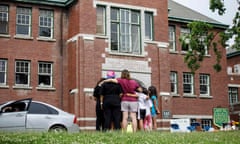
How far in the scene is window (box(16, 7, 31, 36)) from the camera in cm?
3006

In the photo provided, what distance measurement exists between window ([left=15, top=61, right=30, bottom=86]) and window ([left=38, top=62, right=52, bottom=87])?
31.1 inches

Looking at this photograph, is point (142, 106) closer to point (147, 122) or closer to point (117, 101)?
point (147, 122)

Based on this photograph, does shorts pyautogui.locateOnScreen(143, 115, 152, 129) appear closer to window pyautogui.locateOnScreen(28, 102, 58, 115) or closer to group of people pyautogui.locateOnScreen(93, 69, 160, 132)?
group of people pyautogui.locateOnScreen(93, 69, 160, 132)

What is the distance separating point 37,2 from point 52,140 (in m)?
22.0

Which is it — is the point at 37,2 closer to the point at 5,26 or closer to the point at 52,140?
the point at 5,26

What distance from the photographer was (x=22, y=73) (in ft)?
96.4

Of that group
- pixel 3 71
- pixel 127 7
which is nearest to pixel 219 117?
pixel 127 7

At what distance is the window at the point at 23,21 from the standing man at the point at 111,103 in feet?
54.1

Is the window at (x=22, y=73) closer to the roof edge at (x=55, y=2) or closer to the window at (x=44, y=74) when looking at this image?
the window at (x=44, y=74)

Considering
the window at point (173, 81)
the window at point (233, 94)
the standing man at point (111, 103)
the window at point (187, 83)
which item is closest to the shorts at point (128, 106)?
the standing man at point (111, 103)

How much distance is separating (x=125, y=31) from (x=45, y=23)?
210 inches

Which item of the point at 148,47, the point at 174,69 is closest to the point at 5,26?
A: the point at 148,47

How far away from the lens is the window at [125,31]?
98.8 ft

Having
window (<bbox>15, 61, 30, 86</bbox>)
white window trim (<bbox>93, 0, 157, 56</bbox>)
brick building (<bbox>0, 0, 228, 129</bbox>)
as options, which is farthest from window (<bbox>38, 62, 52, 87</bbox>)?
white window trim (<bbox>93, 0, 157, 56</bbox>)
